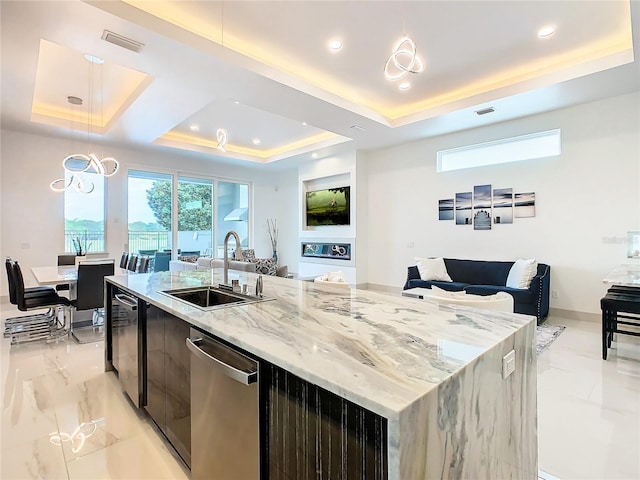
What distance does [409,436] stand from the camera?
747 mm

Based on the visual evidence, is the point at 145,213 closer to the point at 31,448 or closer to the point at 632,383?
the point at 31,448

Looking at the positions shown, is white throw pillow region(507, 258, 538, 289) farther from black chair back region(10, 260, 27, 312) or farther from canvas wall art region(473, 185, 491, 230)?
black chair back region(10, 260, 27, 312)

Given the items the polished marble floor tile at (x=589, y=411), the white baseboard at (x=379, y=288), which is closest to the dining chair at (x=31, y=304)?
the polished marble floor tile at (x=589, y=411)

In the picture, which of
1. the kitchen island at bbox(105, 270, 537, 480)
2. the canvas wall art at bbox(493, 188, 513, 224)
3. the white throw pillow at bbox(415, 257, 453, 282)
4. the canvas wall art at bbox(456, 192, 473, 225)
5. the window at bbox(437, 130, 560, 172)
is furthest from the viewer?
the canvas wall art at bbox(456, 192, 473, 225)

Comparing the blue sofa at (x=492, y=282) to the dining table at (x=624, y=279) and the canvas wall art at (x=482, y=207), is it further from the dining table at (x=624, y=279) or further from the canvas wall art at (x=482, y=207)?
the dining table at (x=624, y=279)

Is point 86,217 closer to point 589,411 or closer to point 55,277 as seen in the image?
point 55,277

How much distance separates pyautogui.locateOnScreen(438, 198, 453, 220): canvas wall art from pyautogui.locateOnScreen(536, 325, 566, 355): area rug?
2512 millimetres

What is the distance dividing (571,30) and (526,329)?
387cm

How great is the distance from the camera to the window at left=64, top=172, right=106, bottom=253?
6.69 meters

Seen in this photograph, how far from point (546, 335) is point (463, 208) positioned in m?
2.68

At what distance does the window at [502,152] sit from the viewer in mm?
5251

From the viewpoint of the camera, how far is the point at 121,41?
3.18 m

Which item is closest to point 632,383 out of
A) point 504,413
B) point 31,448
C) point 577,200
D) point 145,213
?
point 504,413

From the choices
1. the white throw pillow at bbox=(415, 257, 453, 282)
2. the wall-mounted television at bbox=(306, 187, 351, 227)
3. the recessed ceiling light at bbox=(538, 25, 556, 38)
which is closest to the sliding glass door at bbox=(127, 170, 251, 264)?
the wall-mounted television at bbox=(306, 187, 351, 227)
